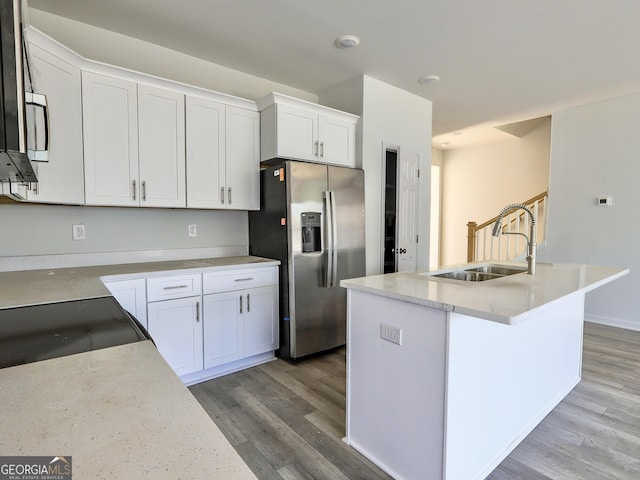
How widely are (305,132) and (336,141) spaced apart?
377 millimetres

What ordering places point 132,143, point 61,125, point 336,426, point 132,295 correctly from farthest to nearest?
point 132,143 → point 132,295 → point 61,125 → point 336,426

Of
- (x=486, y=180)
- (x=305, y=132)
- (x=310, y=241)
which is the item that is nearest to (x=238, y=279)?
(x=310, y=241)

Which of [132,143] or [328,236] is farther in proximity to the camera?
[328,236]

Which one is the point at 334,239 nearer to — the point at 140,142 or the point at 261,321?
the point at 261,321

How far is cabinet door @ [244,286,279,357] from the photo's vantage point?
285 centimetres

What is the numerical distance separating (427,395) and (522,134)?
6.07m

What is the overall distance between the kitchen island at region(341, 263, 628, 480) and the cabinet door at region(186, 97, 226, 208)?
1685 millimetres

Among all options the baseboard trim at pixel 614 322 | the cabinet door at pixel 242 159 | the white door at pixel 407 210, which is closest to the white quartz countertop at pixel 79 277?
the cabinet door at pixel 242 159

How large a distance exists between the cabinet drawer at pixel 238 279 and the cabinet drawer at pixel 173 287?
2.6 inches

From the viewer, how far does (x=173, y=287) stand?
2.48m

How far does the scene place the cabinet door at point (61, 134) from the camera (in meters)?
2.07

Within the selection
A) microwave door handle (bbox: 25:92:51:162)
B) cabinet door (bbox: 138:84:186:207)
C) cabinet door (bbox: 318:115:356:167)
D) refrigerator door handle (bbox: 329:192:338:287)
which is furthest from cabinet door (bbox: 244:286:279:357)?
microwave door handle (bbox: 25:92:51:162)

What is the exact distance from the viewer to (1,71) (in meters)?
0.64

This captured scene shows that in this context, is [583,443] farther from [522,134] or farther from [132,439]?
[522,134]
